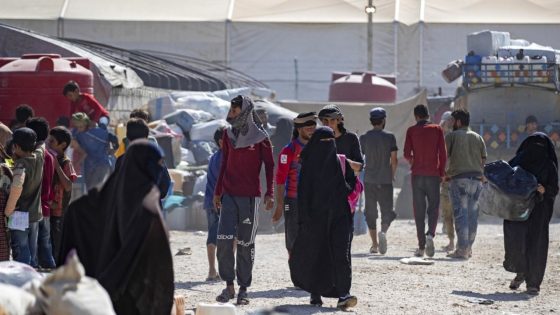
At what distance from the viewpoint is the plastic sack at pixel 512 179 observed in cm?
1103

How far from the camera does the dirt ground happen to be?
33.2 ft

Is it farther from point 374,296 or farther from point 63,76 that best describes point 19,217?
point 63,76

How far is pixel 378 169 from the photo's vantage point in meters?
14.7

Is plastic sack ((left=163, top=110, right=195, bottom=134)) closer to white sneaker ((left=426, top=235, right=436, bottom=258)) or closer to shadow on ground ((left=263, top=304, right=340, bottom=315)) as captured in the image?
white sneaker ((left=426, top=235, right=436, bottom=258))

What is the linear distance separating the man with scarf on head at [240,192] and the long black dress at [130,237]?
10.1ft

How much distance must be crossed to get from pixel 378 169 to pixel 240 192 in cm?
465

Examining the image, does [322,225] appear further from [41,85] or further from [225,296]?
[41,85]

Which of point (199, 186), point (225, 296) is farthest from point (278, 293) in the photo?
point (199, 186)

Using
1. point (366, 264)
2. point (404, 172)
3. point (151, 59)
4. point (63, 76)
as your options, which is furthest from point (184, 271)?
point (151, 59)

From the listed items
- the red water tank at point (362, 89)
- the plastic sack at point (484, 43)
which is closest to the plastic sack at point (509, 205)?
the plastic sack at point (484, 43)

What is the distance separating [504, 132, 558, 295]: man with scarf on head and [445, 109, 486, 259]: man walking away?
2.99 m

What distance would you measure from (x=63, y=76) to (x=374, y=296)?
7.70 meters

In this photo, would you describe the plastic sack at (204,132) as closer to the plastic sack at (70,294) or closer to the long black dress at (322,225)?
the long black dress at (322,225)

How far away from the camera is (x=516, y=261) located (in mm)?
11258
